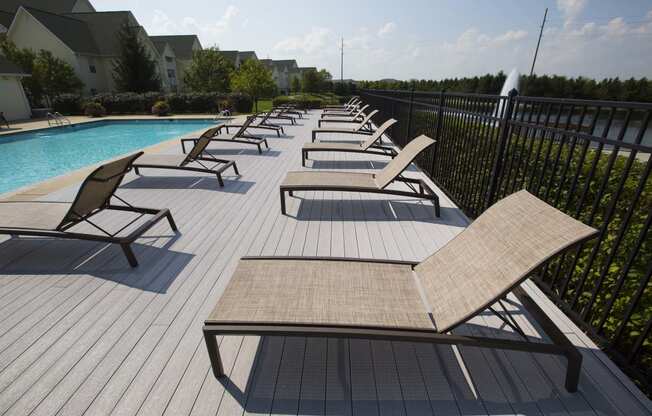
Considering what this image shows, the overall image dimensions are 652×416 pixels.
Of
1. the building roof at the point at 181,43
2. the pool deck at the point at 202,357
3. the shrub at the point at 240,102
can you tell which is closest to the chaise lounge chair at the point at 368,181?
the pool deck at the point at 202,357

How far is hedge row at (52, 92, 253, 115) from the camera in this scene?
2177 cm

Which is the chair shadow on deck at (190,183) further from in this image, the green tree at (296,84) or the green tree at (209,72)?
the green tree at (296,84)

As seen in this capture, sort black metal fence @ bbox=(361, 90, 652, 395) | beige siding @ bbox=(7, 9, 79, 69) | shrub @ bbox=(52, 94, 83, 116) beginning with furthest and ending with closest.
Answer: beige siding @ bbox=(7, 9, 79, 69), shrub @ bbox=(52, 94, 83, 116), black metal fence @ bbox=(361, 90, 652, 395)

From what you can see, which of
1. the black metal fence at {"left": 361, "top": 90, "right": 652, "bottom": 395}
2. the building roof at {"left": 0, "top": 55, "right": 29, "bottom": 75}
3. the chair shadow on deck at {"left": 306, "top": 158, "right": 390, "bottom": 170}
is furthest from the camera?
the building roof at {"left": 0, "top": 55, "right": 29, "bottom": 75}

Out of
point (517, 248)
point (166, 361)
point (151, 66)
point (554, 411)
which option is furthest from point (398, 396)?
point (151, 66)

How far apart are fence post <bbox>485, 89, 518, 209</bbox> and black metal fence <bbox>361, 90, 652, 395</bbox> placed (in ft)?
0.04

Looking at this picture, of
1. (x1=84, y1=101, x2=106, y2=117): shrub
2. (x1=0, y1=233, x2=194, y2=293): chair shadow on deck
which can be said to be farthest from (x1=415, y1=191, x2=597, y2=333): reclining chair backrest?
(x1=84, y1=101, x2=106, y2=117): shrub

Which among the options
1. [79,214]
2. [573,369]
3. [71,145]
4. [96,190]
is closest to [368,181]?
[573,369]

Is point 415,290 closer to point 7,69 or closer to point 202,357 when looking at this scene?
point 202,357

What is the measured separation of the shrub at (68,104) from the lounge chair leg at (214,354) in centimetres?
2683

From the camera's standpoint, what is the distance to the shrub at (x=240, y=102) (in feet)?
72.3

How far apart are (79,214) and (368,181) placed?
11.5ft

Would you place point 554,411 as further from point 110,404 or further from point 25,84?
point 25,84

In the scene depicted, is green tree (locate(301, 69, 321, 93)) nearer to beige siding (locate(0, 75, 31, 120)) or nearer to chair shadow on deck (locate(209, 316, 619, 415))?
beige siding (locate(0, 75, 31, 120))
